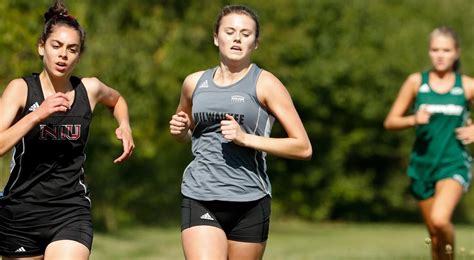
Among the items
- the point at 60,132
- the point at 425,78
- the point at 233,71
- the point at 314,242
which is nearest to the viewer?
the point at 60,132

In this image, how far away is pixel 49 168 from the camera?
6.62 meters

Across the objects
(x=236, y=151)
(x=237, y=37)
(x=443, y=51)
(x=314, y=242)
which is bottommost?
(x=314, y=242)

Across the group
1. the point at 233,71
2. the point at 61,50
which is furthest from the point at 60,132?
the point at 233,71

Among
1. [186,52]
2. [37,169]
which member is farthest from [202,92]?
[186,52]

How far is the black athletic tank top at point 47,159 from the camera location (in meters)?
6.60

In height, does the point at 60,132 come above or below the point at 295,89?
below

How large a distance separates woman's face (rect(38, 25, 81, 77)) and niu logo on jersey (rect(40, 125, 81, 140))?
0.32 m

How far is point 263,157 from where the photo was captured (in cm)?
687

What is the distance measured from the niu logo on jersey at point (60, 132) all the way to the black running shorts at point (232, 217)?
805 mm

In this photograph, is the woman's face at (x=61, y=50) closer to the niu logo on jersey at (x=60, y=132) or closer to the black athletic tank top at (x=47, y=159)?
the black athletic tank top at (x=47, y=159)

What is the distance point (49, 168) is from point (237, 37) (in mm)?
1384

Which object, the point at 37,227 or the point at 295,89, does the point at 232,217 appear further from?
the point at 295,89

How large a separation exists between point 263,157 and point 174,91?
41.4ft

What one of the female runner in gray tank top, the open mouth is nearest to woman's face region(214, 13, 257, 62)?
the female runner in gray tank top
